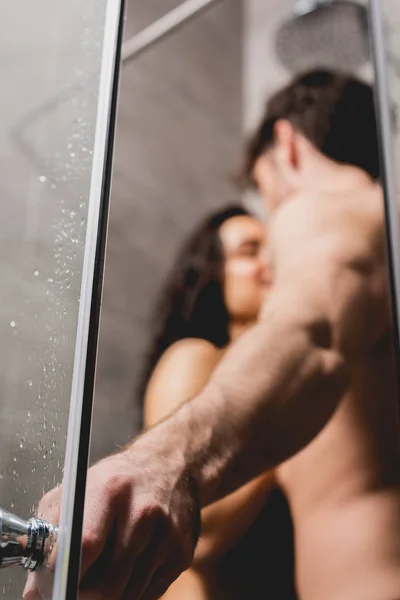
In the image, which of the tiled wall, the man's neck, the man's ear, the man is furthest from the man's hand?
the man's ear

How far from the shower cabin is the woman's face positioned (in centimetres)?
37

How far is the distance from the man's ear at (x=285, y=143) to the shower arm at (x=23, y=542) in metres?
0.97

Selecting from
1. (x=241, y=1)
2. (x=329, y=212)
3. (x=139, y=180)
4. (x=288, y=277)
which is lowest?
(x=288, y=277)

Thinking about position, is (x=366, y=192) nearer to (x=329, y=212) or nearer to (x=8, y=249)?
(x=329, y=212)

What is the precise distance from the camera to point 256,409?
910 millimetres

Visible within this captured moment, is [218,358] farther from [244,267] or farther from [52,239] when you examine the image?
[52,239]

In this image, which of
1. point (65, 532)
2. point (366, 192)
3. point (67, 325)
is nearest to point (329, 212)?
point (366, 192)

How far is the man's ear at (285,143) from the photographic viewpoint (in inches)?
53.5

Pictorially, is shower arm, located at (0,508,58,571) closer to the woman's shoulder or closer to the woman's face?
the woman's shoulder

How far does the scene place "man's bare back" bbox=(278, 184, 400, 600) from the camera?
0.89 meters

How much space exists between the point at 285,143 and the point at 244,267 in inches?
11.3

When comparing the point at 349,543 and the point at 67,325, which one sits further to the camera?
the point at 349,543

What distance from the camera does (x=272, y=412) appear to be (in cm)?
93

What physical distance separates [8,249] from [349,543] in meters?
0.56
